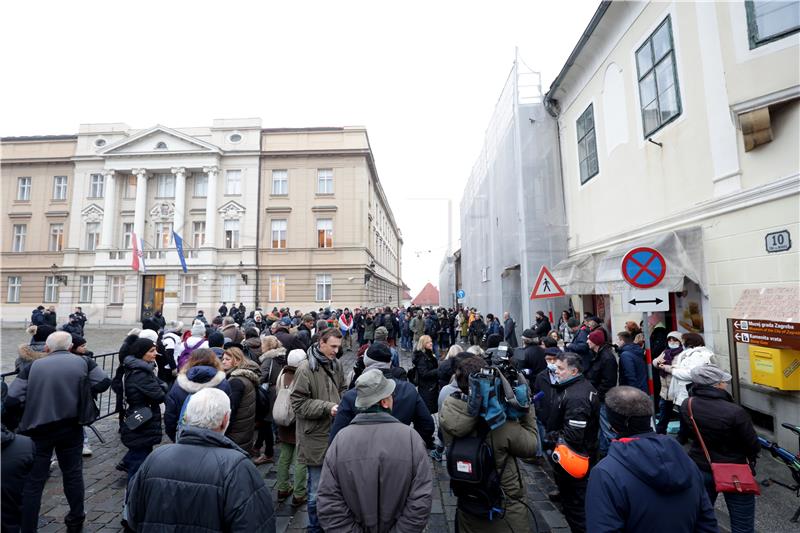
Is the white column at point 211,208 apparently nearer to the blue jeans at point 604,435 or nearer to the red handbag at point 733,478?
the blue jeans at point 604,435

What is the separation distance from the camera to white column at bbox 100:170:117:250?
2856 centimetres

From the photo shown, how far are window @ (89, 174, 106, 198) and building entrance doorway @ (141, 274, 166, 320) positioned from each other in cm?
856

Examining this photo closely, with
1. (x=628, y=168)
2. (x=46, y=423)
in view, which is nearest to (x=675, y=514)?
(x=46, y=423)

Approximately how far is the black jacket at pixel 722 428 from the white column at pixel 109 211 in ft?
116

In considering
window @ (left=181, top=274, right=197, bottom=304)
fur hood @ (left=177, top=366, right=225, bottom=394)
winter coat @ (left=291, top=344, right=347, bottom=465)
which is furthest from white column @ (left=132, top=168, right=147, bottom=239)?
winter coat @ (left=291, top=344, right=347, bottom=465)

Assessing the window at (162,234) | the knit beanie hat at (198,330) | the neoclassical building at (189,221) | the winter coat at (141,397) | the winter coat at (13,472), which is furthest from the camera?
the window at (162,234)

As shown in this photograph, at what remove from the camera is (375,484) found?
2.15m

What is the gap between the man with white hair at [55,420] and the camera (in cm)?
347

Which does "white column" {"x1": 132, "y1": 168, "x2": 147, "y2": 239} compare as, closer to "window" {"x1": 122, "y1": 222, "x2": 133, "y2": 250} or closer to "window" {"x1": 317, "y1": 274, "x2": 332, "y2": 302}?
"window" {"x1": 122, "y1": 222, "x2": 133, "y2": 250}

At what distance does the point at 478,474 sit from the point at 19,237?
42.0 m

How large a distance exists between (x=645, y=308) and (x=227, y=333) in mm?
6949

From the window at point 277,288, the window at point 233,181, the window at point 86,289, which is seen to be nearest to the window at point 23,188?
the window at point 86,289

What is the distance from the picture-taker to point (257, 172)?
28797 mm

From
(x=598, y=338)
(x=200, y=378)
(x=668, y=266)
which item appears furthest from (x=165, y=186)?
(x=668, y=266)
